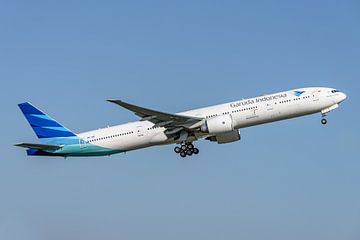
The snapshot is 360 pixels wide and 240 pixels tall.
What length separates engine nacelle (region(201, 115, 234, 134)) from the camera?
57.8 meters

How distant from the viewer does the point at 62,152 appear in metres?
61.8

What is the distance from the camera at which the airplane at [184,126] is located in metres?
58.0

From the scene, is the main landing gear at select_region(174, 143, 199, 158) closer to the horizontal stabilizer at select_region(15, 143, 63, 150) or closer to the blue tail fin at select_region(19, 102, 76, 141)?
the blue tail fin at select_region(19, 102, 76, 141)

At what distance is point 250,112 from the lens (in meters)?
58.0

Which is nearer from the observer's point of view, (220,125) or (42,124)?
(220,125)

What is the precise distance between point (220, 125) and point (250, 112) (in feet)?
8.49

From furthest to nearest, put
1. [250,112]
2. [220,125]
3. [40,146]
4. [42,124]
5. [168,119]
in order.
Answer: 1. [42,124]
2. [40,146]
3. [168,119]
4. [250,112]
5. [220,125]

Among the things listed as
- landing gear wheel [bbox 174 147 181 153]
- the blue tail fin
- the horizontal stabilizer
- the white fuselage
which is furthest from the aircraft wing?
the horizontal stabilizer

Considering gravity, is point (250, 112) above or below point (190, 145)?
above

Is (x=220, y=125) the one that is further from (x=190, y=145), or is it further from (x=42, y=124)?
(x=42, y=124)

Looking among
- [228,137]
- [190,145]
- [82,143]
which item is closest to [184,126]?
[190,145]

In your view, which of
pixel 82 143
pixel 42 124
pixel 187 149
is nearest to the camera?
pixel 82 143

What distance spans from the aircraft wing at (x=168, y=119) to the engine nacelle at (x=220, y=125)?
3.56 ft

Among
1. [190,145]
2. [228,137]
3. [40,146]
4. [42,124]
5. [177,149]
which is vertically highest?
[42,124]
